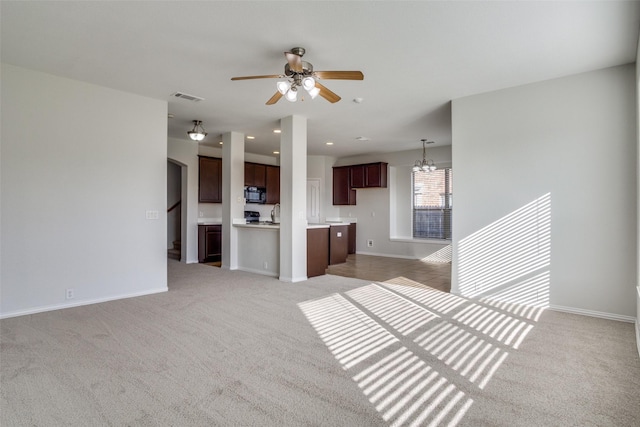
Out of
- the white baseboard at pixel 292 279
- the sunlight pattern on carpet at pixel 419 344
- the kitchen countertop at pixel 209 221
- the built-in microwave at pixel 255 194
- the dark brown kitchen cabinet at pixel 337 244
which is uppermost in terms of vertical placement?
the built-in microwave at pixel 255 194

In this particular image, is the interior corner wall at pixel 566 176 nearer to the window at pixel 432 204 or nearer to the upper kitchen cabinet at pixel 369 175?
the window at pixel 432 204

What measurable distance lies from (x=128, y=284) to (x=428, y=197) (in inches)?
266

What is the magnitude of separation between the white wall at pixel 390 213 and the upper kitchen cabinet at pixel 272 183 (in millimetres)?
2072

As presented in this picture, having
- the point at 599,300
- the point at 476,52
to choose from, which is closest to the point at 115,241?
the point at 476,52

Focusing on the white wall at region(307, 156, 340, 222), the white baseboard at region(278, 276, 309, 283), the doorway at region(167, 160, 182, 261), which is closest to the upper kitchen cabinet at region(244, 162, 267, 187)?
Result: the white wall at region(307, 156, 340, 222)

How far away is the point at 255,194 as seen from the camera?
27.9 feet

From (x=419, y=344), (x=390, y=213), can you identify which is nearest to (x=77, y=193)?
(x=419, y=344)

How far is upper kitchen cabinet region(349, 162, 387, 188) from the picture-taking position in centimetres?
857

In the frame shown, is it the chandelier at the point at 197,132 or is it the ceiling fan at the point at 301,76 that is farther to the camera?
the chandelier at the point at 197,132

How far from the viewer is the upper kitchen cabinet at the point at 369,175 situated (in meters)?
8.57

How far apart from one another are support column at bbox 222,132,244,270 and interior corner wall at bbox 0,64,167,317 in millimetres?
1784

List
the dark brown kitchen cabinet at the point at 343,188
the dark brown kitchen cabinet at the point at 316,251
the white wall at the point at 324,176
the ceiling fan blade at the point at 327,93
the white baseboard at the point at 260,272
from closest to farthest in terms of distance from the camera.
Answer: the ceiling fan blade at the point at 327,93 → the dark brown kitchen cabinet at the point at 316,251 → the white baseboard at the point at 260,272 → the dark brown kitchen cabinet at the point at 343,188 → the white wall at the point at 324,176

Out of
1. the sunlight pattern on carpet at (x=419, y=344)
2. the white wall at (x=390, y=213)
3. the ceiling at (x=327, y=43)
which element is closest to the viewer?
the sunlight pattern on carpet at (x=419, y=344)

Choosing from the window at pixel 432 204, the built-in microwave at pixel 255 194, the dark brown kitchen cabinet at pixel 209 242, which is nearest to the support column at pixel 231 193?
the dark brown kitchen cabinet at pixel 209 242
